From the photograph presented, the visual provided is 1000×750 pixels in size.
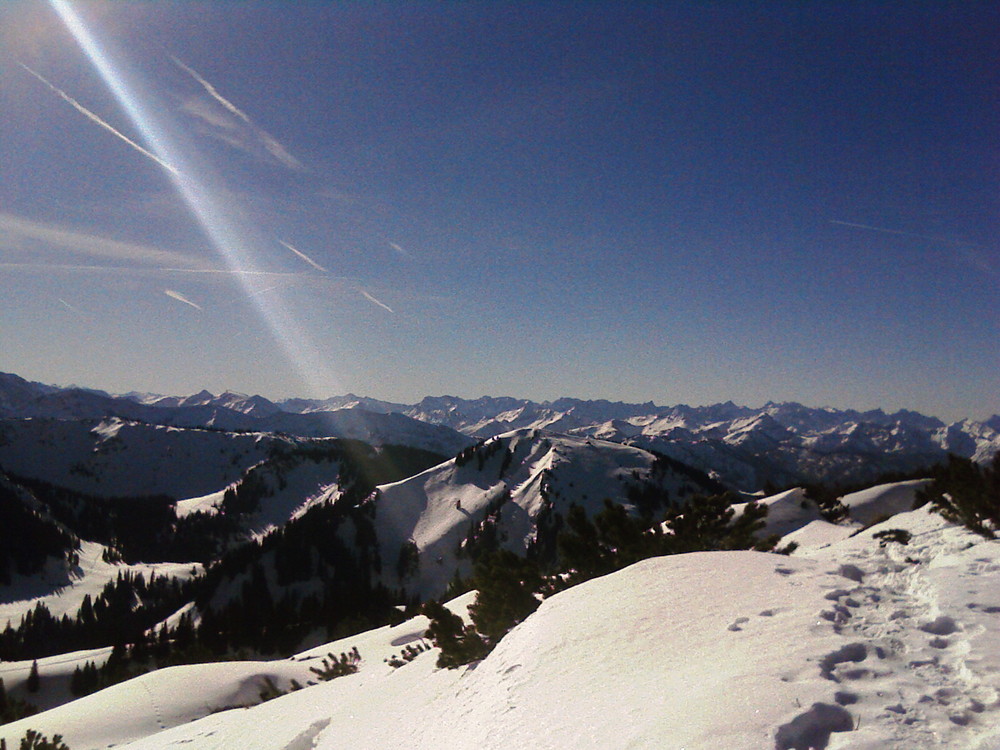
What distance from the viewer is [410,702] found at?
1234 cm

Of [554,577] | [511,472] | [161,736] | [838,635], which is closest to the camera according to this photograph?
[838,635]

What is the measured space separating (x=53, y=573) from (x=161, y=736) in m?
261

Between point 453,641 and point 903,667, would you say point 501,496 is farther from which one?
point 903,667

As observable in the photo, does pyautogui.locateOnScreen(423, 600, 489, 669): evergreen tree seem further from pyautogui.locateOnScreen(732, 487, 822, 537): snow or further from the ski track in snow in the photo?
pyautogui.locateOnScreen(732, 487, 822, 537): snow

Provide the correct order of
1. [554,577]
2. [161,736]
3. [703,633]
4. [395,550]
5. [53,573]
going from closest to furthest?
1. [703,633]
2. [161,736]
3. [554,577]
4. [395,550]
5. [53,573]

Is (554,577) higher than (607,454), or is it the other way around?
(554,577)

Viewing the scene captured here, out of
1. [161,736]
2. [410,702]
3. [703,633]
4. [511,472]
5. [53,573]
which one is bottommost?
[53,573]

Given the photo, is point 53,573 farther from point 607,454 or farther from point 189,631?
point 607,454

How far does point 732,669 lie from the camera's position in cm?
669

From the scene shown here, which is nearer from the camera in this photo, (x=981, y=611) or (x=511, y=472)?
(x=981, y=611)

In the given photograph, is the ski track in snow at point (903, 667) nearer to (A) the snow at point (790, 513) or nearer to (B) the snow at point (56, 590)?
(A) the snow at point (790, 513)

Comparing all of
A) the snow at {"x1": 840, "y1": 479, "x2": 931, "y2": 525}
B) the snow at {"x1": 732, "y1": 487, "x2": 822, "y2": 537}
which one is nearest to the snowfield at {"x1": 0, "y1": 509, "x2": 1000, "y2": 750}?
the snow at {"x1": 732, "y1": 487, "x2": 822, "y2": 537}

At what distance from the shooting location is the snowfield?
522cm

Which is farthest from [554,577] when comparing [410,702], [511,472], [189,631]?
[511,472]
